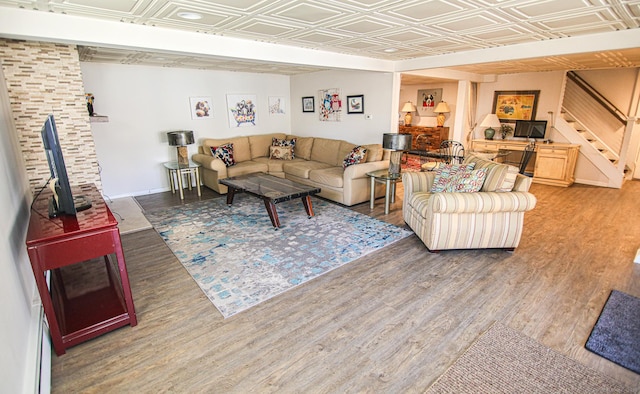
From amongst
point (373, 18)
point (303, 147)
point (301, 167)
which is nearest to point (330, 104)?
point (303, 147)

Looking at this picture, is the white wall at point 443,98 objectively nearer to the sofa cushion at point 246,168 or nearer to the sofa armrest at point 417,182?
the sofa cushion at point 246,168

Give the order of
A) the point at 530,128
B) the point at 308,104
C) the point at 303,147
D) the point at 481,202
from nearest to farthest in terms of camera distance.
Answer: the point at 481,202 → the point at 303,147 → the point at 530,128 → the point at 308,104

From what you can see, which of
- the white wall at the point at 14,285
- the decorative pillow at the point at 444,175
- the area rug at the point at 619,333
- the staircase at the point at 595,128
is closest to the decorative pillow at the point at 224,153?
the white wall at the point at 14,285

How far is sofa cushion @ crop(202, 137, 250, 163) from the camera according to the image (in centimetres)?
618

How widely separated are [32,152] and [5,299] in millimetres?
2436

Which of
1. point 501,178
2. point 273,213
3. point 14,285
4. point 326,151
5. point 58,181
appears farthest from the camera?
point 326,151

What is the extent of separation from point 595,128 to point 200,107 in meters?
7.97

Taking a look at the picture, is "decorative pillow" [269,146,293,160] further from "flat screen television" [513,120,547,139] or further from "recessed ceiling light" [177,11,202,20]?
"flat screen television" [513,120,547,139]

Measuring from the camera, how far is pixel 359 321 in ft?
7.84

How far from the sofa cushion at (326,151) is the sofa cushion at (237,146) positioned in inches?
51.8

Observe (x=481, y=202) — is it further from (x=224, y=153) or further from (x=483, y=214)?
(x=224, y=153)

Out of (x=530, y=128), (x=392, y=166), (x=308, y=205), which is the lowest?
(x=308, y=205)

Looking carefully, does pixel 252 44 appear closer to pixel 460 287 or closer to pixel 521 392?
pixel 460 287

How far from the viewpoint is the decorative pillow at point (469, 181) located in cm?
344
